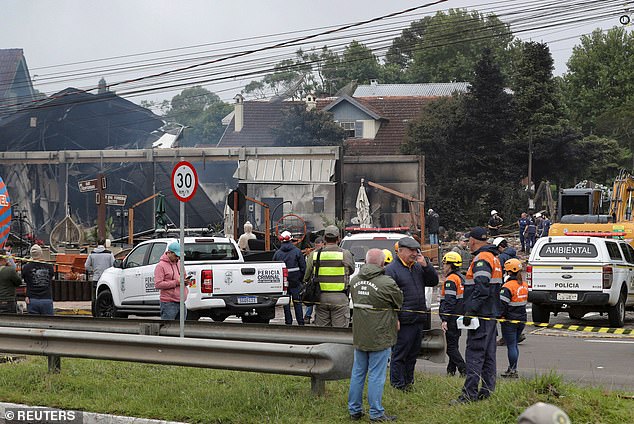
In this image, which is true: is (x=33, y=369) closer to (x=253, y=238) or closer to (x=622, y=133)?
(x=253, y=238)

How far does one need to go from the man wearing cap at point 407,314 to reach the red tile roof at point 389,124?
4778cm

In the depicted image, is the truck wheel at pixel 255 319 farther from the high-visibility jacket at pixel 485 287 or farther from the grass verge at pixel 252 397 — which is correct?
the high-visibility jacket at pixel 485 287

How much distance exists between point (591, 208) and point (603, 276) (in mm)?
14559

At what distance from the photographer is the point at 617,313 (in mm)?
20219

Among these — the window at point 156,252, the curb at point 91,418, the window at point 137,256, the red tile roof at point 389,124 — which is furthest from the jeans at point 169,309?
the red tile roof at point 389,124

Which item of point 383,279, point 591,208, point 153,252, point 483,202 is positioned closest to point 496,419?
point 383,279

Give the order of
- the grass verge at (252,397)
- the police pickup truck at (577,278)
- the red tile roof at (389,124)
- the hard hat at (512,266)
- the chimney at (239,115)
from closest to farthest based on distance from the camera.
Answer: the grass verge at (252,397) → the hard hat at (512,266) → the police pickup truck at (577,278) → the red tile roof at (389,124) → the chimney at (239,115)

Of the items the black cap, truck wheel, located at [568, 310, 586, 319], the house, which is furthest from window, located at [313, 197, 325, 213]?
the black cap

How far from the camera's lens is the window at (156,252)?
19.2 m

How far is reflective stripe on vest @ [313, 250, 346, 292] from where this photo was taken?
14.2 meters

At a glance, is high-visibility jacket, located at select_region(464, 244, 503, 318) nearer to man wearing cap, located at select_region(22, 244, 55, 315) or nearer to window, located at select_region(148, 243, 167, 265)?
man wearing cap, located at select_region(22, 244, 55, 315)

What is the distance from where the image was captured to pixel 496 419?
8438 mm

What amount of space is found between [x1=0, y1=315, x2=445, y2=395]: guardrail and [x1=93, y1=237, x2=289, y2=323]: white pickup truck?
4091 mm

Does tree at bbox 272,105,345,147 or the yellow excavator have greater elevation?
tree at bbox 272,105,345,147
